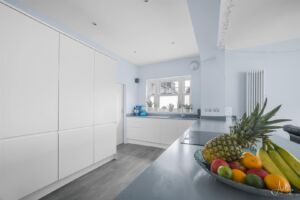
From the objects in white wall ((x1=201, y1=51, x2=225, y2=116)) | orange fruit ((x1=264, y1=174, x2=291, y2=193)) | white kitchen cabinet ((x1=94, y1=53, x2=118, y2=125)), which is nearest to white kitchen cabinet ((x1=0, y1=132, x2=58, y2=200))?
white kitchen cabinet ((x1=94, y1=53, x2=118, y2=125))

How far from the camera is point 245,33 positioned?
Result: 243cm

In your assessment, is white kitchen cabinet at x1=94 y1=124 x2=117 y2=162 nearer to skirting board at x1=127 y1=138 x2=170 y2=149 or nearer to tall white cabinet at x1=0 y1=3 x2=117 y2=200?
tall white cabinet at x1=0 y1=3 x2=117 y2=200

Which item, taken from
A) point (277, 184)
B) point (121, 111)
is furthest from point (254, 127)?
point (121, 111)

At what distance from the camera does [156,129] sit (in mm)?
3955

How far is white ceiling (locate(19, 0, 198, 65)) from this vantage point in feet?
6.54

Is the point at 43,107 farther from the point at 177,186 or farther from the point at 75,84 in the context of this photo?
the point at 177,186

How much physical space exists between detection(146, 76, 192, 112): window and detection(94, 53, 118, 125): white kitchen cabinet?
81.1 inches

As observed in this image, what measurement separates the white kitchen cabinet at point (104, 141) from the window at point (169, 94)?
216 centimetres

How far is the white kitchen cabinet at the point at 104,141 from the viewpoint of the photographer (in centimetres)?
253

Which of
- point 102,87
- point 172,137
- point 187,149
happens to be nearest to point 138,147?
point 172,137

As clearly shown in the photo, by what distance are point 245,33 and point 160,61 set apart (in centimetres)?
255

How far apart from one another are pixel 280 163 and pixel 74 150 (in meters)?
2.37

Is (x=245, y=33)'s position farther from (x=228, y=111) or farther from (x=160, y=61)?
(x=160, y=61)

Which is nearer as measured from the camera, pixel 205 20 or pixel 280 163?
pixel 280 163
